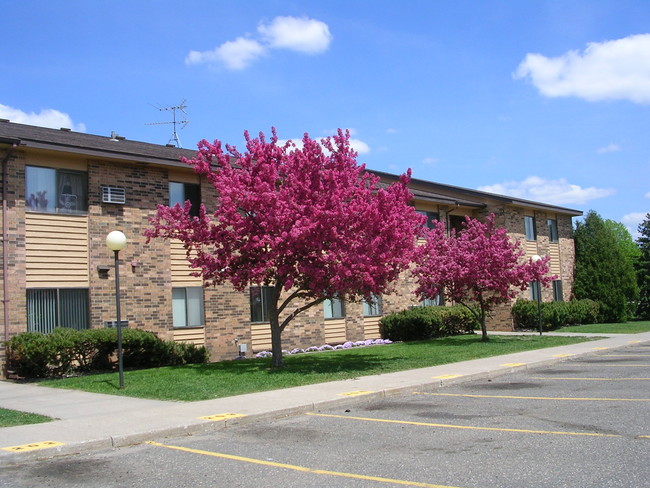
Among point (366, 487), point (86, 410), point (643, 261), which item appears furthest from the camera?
point (643, 261)

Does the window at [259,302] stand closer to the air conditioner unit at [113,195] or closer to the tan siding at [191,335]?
the tan siding at [191,335]

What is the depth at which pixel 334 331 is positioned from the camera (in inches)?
936

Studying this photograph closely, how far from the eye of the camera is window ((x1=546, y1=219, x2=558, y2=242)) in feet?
113

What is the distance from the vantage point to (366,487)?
6008mm

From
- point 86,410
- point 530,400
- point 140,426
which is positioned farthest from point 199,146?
point 530,400

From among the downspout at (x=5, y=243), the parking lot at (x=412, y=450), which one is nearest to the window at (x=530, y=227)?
the parking lot at (x=412, y=450)

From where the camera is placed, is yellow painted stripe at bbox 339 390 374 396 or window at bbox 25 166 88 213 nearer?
yellow painted stripe at bbox 339 390 374 396

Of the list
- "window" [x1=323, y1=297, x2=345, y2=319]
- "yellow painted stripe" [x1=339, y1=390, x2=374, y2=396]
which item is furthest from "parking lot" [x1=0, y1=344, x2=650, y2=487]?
"window" [x1=323, y1=297, x2=345, y2=319]

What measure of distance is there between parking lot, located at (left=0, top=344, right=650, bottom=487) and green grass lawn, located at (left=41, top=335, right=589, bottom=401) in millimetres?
2771

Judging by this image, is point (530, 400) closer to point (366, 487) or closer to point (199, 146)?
point (366, 487)

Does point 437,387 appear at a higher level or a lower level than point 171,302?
lower

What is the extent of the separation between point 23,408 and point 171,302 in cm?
792

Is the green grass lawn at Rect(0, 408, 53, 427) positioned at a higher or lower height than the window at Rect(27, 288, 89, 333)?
lower

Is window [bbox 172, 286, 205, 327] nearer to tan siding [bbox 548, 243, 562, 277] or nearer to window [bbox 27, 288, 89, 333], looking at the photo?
window [bbox 27, 288, 89, 333]
